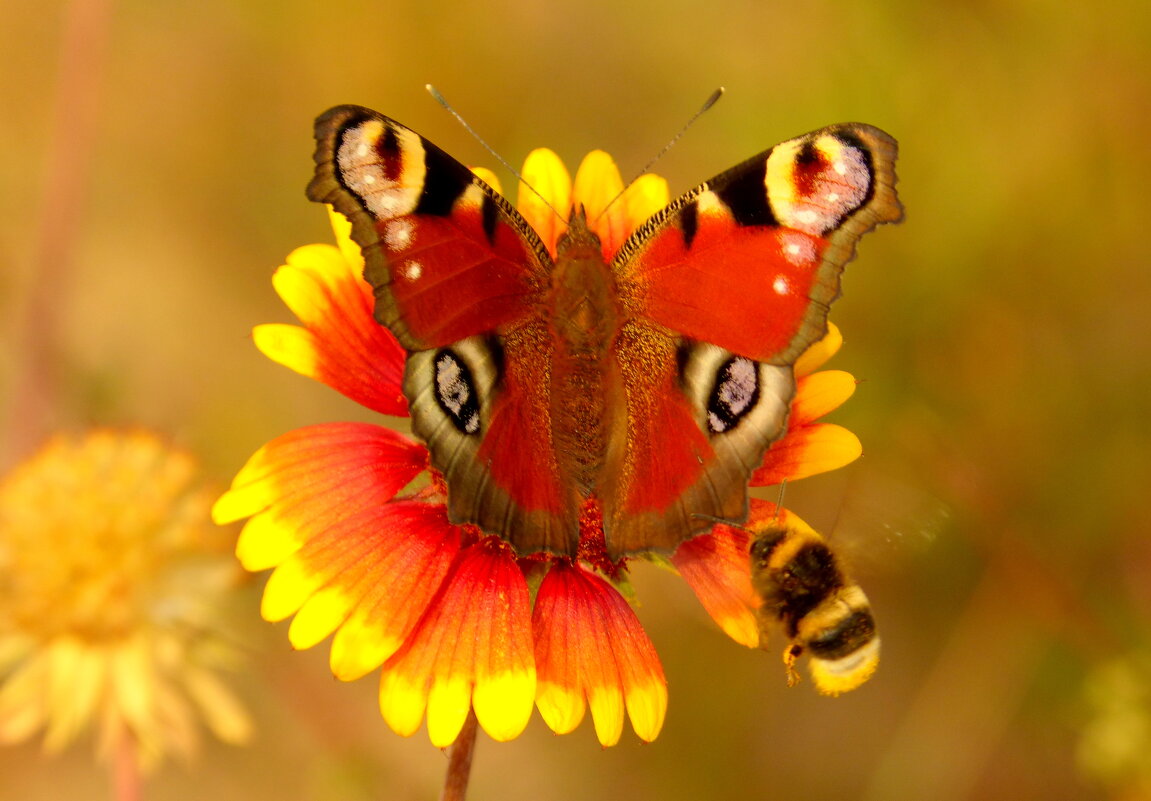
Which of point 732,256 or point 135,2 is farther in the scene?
point 135,2

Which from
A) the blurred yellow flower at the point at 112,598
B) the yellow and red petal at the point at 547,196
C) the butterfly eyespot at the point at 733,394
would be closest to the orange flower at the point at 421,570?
the yellow and red petal at the point at 547,196

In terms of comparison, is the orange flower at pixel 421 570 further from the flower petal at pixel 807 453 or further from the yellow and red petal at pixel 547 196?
the yellow and red petal at pixel 547 196

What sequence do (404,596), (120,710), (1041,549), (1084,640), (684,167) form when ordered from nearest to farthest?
(404,596), (120,710), (1084,640), (1041,549), (684,167)

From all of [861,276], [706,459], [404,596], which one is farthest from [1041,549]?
[404,596]

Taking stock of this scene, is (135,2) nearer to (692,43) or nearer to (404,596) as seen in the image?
(692,43)

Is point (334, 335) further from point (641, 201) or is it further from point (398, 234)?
point (641, 201)

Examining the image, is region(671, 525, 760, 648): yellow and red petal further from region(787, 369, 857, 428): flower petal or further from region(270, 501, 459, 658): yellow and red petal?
region(270, 501, 459, 658): yellow and red petal
